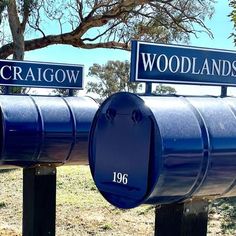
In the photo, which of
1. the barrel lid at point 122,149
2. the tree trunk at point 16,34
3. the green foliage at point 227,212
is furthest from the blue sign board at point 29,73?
the tree trunk at point 16,34

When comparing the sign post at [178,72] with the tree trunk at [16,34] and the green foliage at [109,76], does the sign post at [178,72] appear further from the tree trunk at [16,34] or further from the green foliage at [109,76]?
the green foliage at [109,76]

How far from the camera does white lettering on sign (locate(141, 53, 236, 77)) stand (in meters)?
3.11

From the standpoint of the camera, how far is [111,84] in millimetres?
35219

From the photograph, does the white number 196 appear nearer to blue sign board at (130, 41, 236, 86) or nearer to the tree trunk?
blue sign board at (130, 41, 236, 86)

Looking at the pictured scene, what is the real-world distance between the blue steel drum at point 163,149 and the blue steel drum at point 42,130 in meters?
1.39

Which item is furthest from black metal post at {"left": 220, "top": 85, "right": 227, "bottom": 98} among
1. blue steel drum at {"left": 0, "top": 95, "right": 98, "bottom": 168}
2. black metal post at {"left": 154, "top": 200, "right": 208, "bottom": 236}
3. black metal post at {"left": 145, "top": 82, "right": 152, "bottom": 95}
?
blue steel drum at {"left": 0, "top": 95, "right": 98, "bottom": 168}

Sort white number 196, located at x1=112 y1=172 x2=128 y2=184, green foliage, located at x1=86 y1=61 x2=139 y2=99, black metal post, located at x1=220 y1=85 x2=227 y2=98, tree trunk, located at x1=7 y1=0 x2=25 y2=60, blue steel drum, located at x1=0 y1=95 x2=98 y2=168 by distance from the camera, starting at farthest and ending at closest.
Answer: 1. green foliage, located at x1=86 y1=61 x2=139 y2=99
2. tree trunk, located at x1=7 y1=0 x2=25 y2=60
3. blue steel drum, located at x1=0 y1=95 x2=98 y2=168
4. black metal post, located at x1=220 y1=85 x2=227 y2=98
5. white number 196, located at x1=112 y1=172 x2=128 y2=184

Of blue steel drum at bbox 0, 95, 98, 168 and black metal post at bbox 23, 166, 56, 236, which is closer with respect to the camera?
Answer: blue steel drum at bbox 0, 95, 98, 168

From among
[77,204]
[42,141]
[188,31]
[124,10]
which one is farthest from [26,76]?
[188,31]

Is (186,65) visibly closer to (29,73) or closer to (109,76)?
(29,73)

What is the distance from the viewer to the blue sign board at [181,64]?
10.1 feet

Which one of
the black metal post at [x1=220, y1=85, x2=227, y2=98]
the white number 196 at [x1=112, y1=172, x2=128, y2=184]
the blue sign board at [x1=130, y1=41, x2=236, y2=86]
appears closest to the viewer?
the white number 196 at [x1=112, y1=172, x2=128, y2=184]

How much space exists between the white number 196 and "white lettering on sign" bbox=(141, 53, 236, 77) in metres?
0.61

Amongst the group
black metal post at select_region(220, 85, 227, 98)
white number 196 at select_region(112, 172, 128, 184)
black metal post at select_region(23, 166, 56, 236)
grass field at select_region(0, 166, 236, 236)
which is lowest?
grass field at select_region(0, 166, 236, 236)
